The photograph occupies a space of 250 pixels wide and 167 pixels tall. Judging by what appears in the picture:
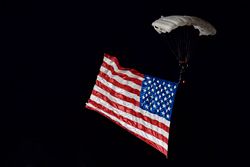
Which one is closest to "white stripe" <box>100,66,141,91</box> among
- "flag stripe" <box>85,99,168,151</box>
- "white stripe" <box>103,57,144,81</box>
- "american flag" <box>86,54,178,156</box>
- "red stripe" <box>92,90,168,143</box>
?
"american flag" <box>86,54,178,156</box>

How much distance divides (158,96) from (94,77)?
4.80 meters

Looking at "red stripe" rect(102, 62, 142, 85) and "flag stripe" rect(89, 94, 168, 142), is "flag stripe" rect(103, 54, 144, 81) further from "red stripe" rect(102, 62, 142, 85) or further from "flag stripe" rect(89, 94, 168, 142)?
"flag stripe" rect(89, 94, 168, 142)

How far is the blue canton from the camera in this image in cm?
1088

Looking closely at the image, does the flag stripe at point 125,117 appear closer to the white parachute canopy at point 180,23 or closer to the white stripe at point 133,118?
the white stripe at point 133,118

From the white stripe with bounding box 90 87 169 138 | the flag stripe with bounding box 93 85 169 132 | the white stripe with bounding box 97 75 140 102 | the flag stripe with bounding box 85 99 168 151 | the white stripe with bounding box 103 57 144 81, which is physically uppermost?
the white stripe with bounding box 103 57 144 81

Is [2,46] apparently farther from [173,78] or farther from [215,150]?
[215,150]

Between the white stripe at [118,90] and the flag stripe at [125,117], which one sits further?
the white stripe at [118,90]

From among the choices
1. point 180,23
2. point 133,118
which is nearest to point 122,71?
point 133,118

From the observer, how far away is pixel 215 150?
1451cm

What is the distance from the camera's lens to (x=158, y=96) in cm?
1123

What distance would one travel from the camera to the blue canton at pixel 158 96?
1088 cm

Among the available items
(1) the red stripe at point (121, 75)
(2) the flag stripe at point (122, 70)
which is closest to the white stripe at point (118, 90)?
(1) the red stripe at point (121, 75)

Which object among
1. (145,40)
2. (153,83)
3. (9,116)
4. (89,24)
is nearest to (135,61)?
(145,40)

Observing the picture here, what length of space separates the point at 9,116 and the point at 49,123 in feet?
5.16
